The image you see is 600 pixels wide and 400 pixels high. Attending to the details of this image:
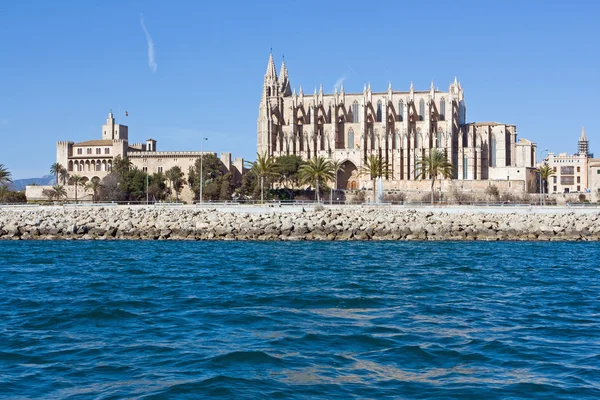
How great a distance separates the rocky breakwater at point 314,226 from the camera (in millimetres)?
39531

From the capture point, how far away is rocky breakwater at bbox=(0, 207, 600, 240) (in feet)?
130

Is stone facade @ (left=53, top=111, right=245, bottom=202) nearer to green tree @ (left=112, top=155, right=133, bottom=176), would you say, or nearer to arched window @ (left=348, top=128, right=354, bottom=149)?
green tree @ (left=112, top=155, right=133, bottom=176)

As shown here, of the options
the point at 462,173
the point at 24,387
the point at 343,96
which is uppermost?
the point at 343,96

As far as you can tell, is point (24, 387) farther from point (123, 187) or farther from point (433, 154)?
point (123, 187)

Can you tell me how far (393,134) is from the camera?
8844 centimetres

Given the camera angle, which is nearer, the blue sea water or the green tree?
the blue sea water

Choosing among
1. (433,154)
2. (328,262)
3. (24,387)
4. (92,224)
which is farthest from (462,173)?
(24,387)

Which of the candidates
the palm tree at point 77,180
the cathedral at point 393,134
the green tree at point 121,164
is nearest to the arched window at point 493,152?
the cathedral at point 393,134

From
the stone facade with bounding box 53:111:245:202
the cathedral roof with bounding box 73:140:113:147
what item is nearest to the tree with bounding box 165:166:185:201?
the stone facade with bounding box 53:111:245:202

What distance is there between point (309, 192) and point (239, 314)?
2556 inches

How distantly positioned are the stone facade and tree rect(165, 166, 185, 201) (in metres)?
0.69

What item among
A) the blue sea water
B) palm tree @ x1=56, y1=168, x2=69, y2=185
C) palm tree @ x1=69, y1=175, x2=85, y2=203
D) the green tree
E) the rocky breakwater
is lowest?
the blue sea water

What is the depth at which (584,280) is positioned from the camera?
837 inches

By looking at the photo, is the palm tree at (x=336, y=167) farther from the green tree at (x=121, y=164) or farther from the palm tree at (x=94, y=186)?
the palm tree at (x=94, y=186)
